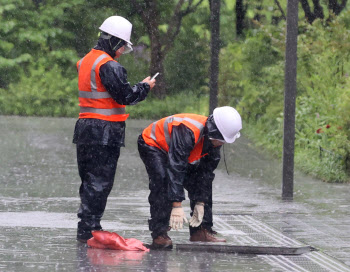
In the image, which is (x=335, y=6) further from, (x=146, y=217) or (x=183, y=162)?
(x=183, y=162)

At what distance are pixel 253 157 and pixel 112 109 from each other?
350 inches

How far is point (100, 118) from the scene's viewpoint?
7855 mm

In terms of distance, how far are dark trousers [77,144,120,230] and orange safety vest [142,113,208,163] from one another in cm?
32

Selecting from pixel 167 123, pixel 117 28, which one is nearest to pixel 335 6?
pixel 117 28

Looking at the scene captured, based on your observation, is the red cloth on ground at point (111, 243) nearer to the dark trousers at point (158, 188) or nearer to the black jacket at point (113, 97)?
the dark trousers at point (158, 188)

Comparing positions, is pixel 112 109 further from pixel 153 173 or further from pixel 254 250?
pixel 254 250

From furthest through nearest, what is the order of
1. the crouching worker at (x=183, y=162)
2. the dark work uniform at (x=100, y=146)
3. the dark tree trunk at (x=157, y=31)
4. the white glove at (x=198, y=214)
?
the dark tree trunk at (x=157, y=31) < the white glove at (x=198, y=214) < the dark work uniform at (x=100, y=146) < the crouching worker at (x=183, y=162)

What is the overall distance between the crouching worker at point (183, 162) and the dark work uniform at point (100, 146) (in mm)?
301

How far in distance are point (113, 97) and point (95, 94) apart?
160mm

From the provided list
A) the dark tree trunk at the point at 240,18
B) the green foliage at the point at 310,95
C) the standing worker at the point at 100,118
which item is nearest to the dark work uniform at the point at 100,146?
the standing worker at the point at 100,118

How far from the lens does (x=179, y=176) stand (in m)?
7.53

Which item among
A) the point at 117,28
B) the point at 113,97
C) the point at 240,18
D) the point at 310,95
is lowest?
the point at 310,95

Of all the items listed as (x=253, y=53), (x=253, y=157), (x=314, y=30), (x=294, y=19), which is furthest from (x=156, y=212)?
(x=253, y=53)

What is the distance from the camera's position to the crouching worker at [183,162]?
7520 millimetres
